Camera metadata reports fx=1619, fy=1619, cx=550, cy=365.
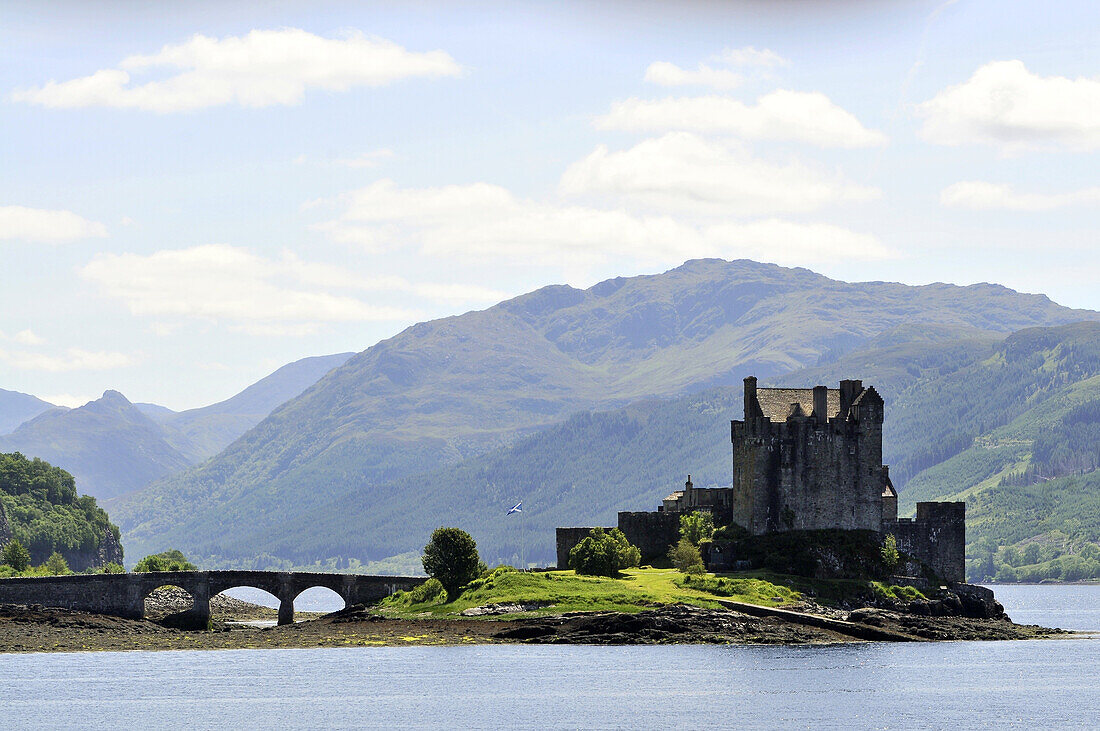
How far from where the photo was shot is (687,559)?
15525cm

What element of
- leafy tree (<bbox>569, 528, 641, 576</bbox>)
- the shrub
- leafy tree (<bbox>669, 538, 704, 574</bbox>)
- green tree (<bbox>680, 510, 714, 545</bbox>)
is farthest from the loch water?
green tree (<bbox>680, 510, 714, 545</bbox>)

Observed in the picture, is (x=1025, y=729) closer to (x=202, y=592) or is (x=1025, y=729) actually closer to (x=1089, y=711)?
(x=1089, y=711)

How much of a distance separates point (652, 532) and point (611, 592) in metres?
20.7

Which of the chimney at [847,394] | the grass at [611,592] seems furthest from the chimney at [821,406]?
the grass at [611,592]

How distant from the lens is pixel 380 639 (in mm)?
146750

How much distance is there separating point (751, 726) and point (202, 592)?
81.7 m

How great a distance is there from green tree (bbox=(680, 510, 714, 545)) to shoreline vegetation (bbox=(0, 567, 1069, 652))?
4.28 metres

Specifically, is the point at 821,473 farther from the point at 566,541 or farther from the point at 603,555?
the point at 566,541

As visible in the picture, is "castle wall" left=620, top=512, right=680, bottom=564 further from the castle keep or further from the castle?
the castle keep

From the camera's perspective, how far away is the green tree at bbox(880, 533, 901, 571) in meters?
157

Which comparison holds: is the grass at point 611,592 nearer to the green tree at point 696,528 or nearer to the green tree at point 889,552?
the green tree at point 696,528

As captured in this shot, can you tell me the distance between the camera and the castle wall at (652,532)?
16700 cm

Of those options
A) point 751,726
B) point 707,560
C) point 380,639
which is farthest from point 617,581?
point 751,726

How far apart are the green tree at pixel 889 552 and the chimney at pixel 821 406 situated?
1337 cm
